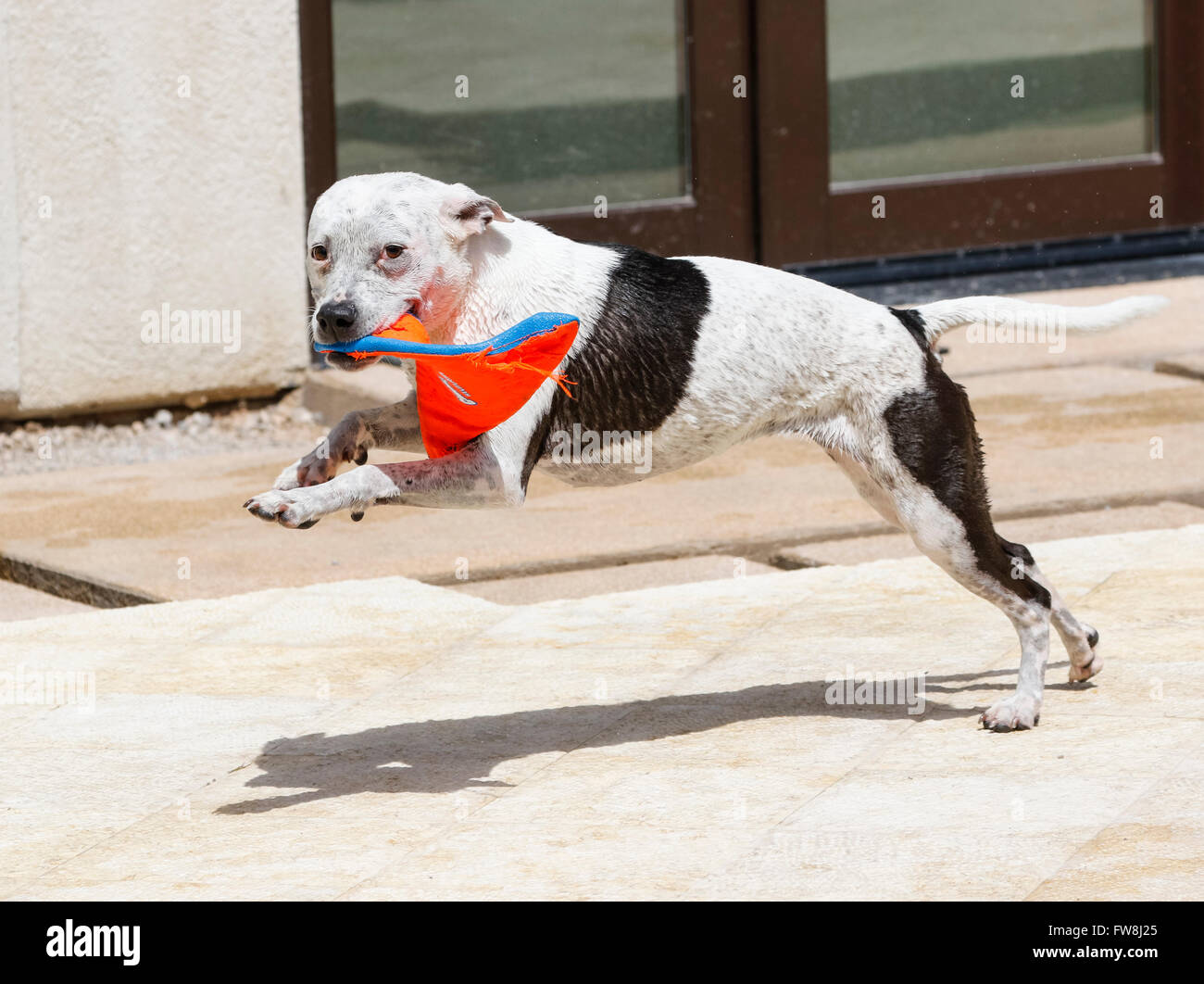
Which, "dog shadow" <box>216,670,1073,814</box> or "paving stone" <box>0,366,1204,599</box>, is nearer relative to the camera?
"dog shadow" <box>216,670,1073,814</box>

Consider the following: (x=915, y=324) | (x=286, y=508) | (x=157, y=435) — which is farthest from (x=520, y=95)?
(x=286, y=508)

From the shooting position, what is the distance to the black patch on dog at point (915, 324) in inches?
205

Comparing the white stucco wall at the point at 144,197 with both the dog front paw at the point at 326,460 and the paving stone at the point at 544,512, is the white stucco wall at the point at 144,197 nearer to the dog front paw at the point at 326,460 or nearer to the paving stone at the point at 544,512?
the paving stone at the point at 544,512

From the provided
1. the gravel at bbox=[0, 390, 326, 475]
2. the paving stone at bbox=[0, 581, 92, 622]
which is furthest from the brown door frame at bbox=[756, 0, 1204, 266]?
the paving stone at bbox=[0, 581, 92, 622]

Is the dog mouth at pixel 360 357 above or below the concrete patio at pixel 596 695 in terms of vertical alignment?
above

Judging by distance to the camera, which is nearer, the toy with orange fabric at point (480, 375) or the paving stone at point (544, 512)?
the toy with orange fabric at point (480, 375)

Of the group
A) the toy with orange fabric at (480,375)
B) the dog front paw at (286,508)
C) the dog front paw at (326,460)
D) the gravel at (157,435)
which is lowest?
the gravel at (157,435)

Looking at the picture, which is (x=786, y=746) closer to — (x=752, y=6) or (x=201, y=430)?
(x=201, y=430)

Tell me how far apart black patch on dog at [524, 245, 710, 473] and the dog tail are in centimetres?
64

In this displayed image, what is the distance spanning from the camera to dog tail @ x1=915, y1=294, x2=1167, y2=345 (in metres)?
5.31

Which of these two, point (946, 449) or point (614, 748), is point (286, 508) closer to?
point (614, 748)

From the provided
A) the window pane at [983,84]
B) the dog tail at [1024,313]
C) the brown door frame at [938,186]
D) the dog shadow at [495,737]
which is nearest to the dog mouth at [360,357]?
A: the dog shadow at [495,737]

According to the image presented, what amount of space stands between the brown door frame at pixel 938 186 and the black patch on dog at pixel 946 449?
5781mm

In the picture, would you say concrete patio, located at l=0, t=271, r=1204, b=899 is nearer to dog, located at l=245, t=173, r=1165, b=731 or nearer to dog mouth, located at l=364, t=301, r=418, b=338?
dog, located at l=245, t=173, r=1165, b=731
